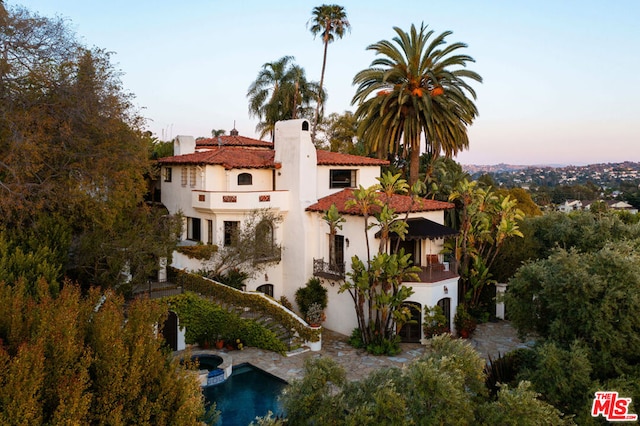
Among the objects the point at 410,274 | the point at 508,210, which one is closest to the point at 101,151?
the point at 410,274

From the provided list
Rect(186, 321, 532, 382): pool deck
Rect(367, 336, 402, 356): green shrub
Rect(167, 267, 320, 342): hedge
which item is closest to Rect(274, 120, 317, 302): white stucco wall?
Rect(186, 321, 532, 382): pool deck

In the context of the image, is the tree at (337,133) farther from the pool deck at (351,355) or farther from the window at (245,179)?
the pool deck at (351,355)

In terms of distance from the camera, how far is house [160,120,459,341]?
2628 centimetres

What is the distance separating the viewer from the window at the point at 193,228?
98.1ft

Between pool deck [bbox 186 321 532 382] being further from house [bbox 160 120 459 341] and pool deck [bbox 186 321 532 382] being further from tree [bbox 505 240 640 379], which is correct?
tree [bbox 505 240 640 379]

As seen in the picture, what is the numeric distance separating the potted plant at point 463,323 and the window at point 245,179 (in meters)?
13.6

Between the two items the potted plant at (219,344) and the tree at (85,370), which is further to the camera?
the potted plant at (219,344)

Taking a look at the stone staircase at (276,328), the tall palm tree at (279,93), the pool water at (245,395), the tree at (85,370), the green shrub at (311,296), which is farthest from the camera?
the tall palm tree at (279,93)

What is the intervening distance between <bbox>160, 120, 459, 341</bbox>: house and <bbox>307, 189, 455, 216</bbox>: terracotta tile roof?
54 mm

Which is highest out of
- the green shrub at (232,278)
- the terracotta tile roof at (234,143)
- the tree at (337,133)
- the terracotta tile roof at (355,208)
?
the tree at (337,133)

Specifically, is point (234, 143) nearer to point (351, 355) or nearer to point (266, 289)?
point (266, 289)

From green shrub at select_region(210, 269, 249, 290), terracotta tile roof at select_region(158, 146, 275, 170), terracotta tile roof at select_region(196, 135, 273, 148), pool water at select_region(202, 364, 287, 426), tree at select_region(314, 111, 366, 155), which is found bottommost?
pool water at select_region(202, 364, 287, 426)

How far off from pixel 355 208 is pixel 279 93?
19.6 metres

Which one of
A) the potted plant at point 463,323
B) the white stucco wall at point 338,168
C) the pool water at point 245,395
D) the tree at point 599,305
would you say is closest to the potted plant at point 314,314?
the pool water at point 245,395
